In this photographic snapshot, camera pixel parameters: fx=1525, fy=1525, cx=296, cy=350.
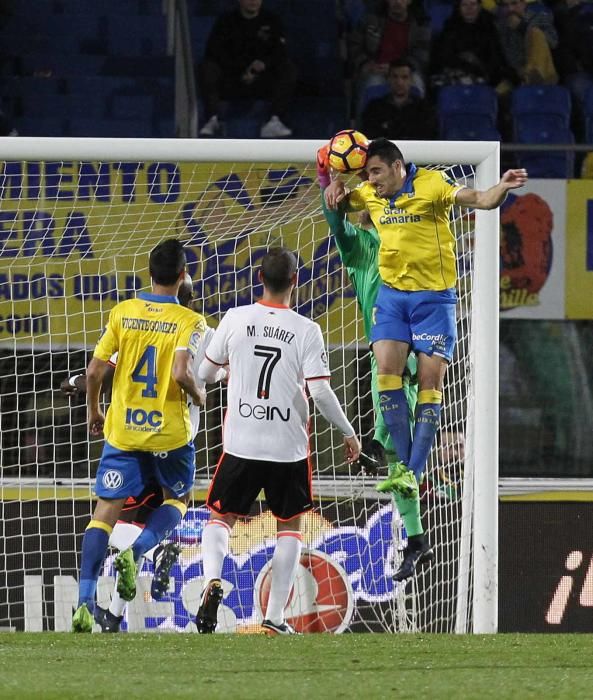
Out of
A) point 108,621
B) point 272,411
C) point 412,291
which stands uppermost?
point 412,291

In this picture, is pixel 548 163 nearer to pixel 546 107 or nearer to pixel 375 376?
pixel 546 107

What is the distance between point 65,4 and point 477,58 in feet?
12.0

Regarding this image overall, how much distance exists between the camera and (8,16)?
13.0 meters

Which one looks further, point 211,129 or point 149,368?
point 211,129

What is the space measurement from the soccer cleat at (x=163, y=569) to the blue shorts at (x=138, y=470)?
0.41m

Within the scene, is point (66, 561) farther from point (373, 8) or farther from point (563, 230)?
point (373, 8)

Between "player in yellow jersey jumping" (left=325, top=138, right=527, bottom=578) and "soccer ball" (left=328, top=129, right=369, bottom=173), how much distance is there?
43 mm

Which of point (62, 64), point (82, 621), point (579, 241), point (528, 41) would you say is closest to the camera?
point (82, 621)

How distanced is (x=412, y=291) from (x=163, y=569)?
71.7 inches

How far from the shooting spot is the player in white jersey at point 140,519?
7180 millimetres

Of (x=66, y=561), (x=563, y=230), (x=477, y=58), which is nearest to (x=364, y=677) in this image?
(x=66, y=561)

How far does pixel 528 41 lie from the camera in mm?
12273

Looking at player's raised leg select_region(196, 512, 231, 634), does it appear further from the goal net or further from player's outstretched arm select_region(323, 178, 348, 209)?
the goal net

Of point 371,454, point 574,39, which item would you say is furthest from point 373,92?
point 371,454
